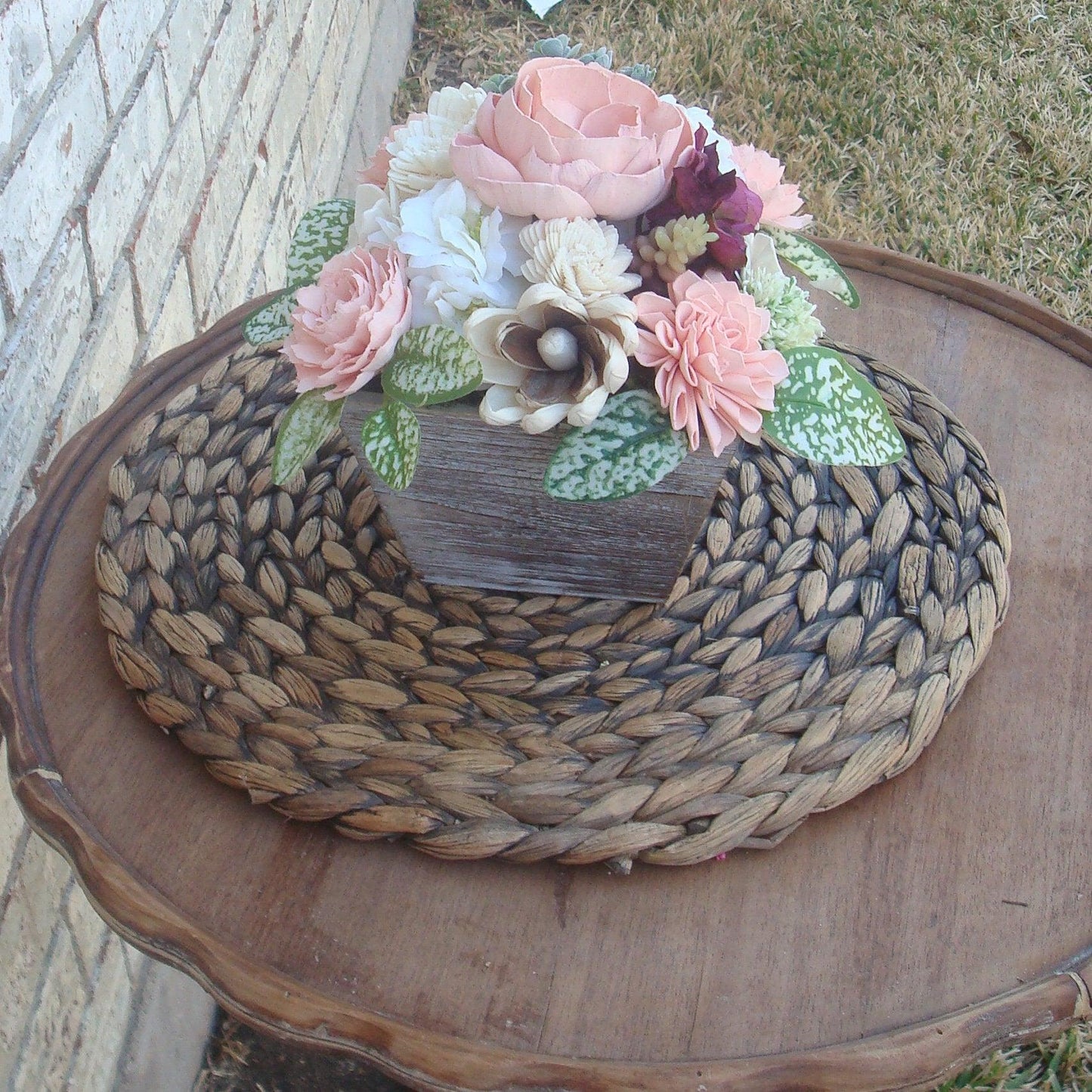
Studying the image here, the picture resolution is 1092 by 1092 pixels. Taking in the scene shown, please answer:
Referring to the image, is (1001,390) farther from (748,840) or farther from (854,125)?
(854,125)

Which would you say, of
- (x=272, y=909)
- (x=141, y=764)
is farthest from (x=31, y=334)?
(x=272, y=909)

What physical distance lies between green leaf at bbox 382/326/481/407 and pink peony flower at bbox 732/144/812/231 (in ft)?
0.67

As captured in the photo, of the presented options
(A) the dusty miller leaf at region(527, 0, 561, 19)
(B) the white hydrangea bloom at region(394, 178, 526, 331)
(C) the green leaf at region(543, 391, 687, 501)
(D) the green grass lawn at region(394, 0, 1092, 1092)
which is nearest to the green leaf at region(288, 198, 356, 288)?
(B) the white hydrangea bloom at region(394, 178, 526, 331)

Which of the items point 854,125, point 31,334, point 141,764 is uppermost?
point 31,334

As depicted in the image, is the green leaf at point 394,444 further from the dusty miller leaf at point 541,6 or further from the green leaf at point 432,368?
the dusty miller leaf at point 541,6

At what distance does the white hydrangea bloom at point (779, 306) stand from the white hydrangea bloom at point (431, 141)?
0.17 meters

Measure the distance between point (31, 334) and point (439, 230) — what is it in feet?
1.23

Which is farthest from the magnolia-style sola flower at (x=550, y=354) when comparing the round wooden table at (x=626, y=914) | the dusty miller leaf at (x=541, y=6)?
the dusty miller leaf at (x=541, y=6)

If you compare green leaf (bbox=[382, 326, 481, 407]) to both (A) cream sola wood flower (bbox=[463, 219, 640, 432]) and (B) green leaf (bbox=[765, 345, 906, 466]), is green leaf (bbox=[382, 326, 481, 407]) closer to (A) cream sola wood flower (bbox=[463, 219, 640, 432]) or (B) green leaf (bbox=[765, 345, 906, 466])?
(A) cream sola wood flower (bbox=[463, 219, 640, 432])

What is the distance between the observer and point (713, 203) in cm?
59

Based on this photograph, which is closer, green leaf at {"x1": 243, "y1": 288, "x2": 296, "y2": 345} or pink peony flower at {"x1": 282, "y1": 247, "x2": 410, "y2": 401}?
pink peony flower at {"x1": 282, "y1": 247, "x2": 410, "y2": 401}

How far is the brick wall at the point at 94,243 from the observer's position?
2.61ft

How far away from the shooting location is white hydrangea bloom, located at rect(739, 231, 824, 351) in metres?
0.62

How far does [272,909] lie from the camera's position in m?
0.60
